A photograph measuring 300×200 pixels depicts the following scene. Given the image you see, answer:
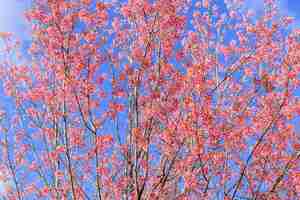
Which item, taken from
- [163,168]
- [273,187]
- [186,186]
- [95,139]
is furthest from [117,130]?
[273,187]

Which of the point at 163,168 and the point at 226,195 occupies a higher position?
the point at 163,168

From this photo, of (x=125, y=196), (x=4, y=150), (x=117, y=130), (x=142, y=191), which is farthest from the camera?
(x=4, y=150)

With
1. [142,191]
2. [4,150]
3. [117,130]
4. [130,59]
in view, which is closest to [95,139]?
[117,130]

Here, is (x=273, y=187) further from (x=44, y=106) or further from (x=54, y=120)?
(x=44, y=106)

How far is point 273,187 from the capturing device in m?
11.9

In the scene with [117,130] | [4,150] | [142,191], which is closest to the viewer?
[142,191]

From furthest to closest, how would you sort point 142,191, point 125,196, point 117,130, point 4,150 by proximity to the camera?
point 4,150 < point 117,130 < point 125,196 < point 142,191

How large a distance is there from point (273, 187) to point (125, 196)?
4291mm

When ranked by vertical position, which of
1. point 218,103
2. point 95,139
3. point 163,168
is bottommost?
point 163,168

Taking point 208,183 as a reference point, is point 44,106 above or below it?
above

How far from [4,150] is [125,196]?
489cm

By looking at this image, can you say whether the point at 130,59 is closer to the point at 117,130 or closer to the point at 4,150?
the point at 117,130

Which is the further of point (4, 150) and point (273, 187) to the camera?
point (4, 150)

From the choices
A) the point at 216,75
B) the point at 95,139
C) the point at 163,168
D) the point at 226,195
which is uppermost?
the point at 216,75
